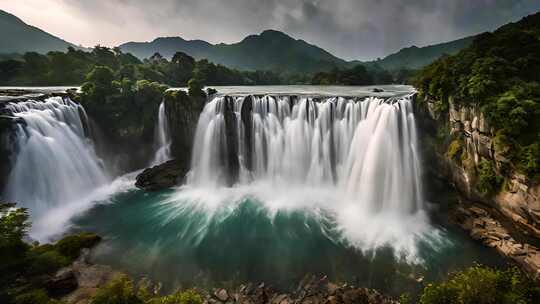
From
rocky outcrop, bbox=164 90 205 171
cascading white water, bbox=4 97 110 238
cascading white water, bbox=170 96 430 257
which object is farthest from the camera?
rocky outcrop, bbox=164 90 205 171

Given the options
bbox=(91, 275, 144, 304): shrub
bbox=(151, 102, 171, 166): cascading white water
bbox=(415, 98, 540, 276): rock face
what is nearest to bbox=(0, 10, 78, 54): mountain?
bbox=(151, 102, 171, 166): cascading white water

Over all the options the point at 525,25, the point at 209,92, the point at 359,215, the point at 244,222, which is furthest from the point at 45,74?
the point at 525,25

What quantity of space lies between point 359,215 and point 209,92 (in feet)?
58.9

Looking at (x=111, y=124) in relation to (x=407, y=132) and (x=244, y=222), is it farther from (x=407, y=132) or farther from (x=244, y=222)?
(x=407, y=132)

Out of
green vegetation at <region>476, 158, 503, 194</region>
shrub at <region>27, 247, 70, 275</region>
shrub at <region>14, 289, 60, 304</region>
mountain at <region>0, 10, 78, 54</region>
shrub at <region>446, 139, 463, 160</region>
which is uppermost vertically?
mountain at <region>0, 10, 78, 54</region>

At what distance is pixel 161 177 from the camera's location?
2072 centimetres

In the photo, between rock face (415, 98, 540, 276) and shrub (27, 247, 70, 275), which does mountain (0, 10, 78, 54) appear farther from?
rock face (415, 98, 540, 276)

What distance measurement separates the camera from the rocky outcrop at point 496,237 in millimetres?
10728

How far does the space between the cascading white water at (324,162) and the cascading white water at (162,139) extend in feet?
10.2

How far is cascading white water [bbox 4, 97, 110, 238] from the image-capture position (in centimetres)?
1502

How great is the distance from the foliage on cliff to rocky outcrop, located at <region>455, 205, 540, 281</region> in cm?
358

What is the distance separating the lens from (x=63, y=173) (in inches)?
677

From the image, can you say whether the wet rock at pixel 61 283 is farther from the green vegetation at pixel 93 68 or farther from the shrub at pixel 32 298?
the green vegetation at pixel 93 68

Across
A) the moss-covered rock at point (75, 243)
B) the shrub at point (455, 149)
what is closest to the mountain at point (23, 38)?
the moss-covered rock at point (75, 243)
